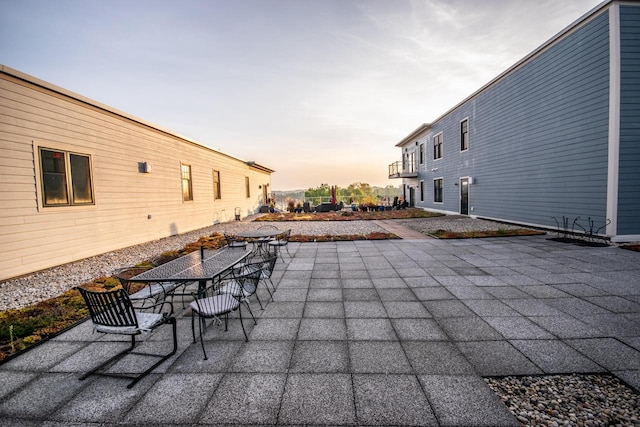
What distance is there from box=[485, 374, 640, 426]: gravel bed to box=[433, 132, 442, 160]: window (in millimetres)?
18375

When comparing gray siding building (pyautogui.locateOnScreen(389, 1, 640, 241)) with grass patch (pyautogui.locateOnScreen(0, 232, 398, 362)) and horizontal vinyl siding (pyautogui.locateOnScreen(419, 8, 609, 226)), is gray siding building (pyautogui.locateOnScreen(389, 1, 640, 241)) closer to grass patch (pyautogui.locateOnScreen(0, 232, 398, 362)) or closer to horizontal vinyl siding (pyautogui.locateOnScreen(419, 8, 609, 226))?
horizontal vinyl siding (pyautogui.locateOnScreen(419, 8, 609, 226))

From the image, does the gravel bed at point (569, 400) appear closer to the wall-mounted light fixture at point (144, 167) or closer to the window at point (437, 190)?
the wall-mounted light fixture at point (144, 167)

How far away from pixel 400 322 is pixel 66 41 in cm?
1252

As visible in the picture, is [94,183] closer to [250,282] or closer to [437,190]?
[250,282]

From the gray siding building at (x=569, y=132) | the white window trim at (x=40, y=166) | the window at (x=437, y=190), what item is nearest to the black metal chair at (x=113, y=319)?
the white window trim at (x=40, y=166)

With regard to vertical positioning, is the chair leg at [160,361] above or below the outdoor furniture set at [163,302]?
below

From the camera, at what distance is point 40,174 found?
5773mm

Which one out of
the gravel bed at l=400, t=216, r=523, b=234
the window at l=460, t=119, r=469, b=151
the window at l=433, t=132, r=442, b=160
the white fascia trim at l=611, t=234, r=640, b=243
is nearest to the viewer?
the white fascia trim at l=611, t=234, r=640, b=243

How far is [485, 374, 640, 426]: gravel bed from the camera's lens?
5.87 feet

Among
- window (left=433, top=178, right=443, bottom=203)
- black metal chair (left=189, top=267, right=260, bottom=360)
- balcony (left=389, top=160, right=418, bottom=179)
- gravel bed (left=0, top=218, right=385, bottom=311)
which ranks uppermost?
balcony (left=389, top=160, right=418, bottom=179)

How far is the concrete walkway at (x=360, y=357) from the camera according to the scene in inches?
75.6

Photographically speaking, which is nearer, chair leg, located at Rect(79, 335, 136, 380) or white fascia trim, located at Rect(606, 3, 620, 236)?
chair leg, located at Rect(79, 335, 136, 380)

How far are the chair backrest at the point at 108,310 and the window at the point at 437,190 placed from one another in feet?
63.6

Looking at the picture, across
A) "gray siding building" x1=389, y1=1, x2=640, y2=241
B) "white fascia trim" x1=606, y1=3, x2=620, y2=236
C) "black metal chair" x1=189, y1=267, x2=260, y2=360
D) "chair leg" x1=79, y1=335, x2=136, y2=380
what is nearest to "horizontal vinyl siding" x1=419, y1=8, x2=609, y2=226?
"gray siding building" x1=389, y1=1, x2=640, y2=241
